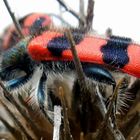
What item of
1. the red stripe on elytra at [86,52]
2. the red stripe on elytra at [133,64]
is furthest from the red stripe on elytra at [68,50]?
the red stripe on elytra at [133,64]

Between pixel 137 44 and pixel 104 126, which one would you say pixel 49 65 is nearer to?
pixel 137 44

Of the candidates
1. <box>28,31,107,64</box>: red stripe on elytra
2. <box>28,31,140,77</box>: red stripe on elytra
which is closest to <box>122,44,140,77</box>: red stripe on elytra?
<box>28,31,140,77</box>: red stripe on elytra

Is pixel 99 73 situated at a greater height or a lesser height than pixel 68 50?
lesser

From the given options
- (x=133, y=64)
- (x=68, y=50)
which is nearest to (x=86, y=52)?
(x=68, y=50)

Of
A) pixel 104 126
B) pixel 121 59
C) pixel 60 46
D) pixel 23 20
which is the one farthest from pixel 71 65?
pixel 23 20

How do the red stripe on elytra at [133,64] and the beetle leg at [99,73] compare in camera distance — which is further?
the beetle leg at [99,73]

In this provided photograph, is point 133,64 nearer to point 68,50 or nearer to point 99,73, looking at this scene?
point 99,73

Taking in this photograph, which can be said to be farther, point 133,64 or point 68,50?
point 68,50

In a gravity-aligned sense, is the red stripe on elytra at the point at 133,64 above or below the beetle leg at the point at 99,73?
above

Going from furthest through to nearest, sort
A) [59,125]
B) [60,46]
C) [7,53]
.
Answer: [7,53] < [60,46] < [59,125]

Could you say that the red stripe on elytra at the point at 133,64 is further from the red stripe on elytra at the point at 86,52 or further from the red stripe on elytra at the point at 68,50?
the red stripe on elytra at the point at 68,50

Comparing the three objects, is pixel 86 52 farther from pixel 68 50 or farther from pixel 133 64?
pixel 133 64
